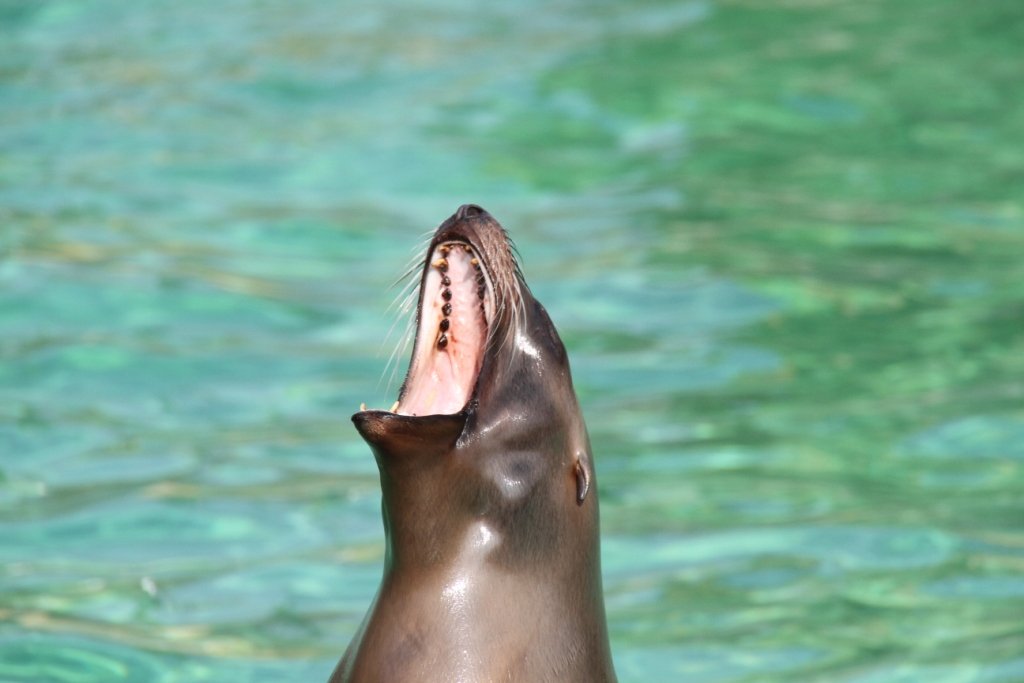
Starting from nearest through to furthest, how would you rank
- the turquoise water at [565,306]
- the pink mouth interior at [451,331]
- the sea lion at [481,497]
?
the sea lion at [481,497], the pink mouth interior at [451,331], the turquoise water at [565,306]

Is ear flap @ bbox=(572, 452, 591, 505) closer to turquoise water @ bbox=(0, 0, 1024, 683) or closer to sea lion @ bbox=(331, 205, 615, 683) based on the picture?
sea lion @ bbox=(331, 205, 615, 683)

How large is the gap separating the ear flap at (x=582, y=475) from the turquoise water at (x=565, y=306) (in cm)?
126

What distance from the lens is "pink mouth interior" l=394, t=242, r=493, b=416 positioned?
3436 mm

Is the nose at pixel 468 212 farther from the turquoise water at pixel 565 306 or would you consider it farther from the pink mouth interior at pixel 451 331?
the turquoise water at pixel 565 306

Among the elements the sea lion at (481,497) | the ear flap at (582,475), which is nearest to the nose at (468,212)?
the sea lion at (481,497)

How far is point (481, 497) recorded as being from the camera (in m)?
3.36

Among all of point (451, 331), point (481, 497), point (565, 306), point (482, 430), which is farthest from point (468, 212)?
point (565, 306)

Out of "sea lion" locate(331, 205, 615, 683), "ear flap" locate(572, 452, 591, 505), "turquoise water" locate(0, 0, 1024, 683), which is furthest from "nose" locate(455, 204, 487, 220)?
"turquoise water" locate(0, 0, 1024, 683)

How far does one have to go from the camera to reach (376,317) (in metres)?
7.46

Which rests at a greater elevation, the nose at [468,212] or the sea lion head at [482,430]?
the nose at [468,212]

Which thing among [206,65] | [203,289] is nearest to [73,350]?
[203,289]

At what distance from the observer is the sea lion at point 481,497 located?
3.25m

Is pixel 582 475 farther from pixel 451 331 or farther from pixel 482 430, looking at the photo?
pixel 451 331

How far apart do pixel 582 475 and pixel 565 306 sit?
13.4 feet
